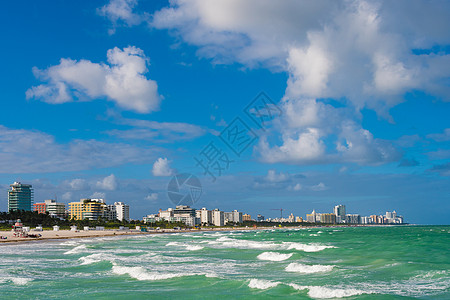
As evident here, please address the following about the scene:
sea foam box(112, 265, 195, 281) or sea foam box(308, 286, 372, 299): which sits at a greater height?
sea foam box(308, 286, 372, 299)

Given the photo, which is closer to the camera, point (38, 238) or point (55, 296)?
point (55, 296)

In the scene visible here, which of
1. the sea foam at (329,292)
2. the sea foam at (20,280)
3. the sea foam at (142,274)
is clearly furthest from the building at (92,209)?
the sea foam at (329,292)

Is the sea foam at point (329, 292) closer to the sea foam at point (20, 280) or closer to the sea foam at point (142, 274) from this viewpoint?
the sea foam at point (142, 274)

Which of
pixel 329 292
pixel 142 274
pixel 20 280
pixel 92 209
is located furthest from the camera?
pixel 92 209

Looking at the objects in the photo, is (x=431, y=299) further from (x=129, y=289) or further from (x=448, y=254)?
(x=448, y=254)

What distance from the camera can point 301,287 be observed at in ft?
58.9

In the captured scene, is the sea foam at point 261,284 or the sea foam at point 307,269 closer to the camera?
the sea foam at point 261,284

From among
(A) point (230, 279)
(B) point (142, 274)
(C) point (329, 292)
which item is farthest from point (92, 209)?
(C) point (329, 292)

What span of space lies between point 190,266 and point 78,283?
8731 millimetres

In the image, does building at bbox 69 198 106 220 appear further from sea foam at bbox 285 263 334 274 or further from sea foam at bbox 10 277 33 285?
sea foam at bbox 285 263 334 274

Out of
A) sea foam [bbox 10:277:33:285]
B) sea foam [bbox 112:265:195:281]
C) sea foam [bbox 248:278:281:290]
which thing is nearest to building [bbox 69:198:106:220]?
sea foam [bbox 112:265:195:281]

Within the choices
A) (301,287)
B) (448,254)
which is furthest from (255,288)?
(448,254)

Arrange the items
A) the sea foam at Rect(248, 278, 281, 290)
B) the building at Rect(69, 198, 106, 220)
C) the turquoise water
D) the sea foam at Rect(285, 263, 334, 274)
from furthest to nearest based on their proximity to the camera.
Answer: the building at Rect(69, 198, 106, 220), the sea foam at Rect(285, 263, 334, 274), the sea foam at Rect(248, 278, 281, 290), the turquoise water

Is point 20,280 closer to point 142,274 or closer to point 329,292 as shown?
point 142,274
